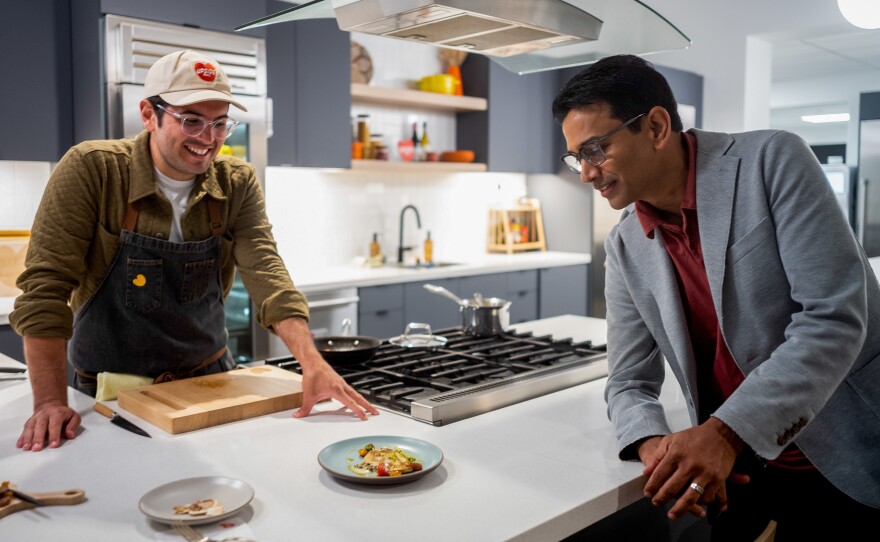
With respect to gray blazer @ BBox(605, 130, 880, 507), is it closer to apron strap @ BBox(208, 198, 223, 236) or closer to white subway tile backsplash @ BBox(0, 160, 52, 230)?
apron strap @ BBox(208, 198, 223, 236)

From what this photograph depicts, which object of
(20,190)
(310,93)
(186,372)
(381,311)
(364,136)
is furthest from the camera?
(364,136)

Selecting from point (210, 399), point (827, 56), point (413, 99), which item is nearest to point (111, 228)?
point (210, 399)

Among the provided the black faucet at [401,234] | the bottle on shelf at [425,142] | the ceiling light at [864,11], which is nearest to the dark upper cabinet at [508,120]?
the bottle on shelf at [425,142]

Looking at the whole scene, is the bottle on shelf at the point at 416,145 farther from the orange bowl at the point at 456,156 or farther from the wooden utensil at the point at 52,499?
the wooden utensil at the point at 52,499

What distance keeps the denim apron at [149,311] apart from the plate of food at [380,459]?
80 cm

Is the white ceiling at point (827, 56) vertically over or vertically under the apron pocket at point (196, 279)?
over

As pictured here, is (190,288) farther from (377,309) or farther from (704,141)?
(377,309)

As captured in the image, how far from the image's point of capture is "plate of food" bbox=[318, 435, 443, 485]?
4.45ft

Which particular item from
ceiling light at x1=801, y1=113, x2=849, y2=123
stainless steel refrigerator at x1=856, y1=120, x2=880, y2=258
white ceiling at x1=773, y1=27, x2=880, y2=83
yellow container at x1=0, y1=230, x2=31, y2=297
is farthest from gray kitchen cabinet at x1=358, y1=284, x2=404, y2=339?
ceiling light at x1=801, y1=113, x2=849, y2=123

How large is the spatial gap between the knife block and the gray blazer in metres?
4.43

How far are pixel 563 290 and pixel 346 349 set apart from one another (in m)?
3.68

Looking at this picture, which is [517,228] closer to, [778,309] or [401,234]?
[401,234]

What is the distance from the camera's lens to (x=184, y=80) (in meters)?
1.95

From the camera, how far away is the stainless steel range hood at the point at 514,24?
1.76 metres
